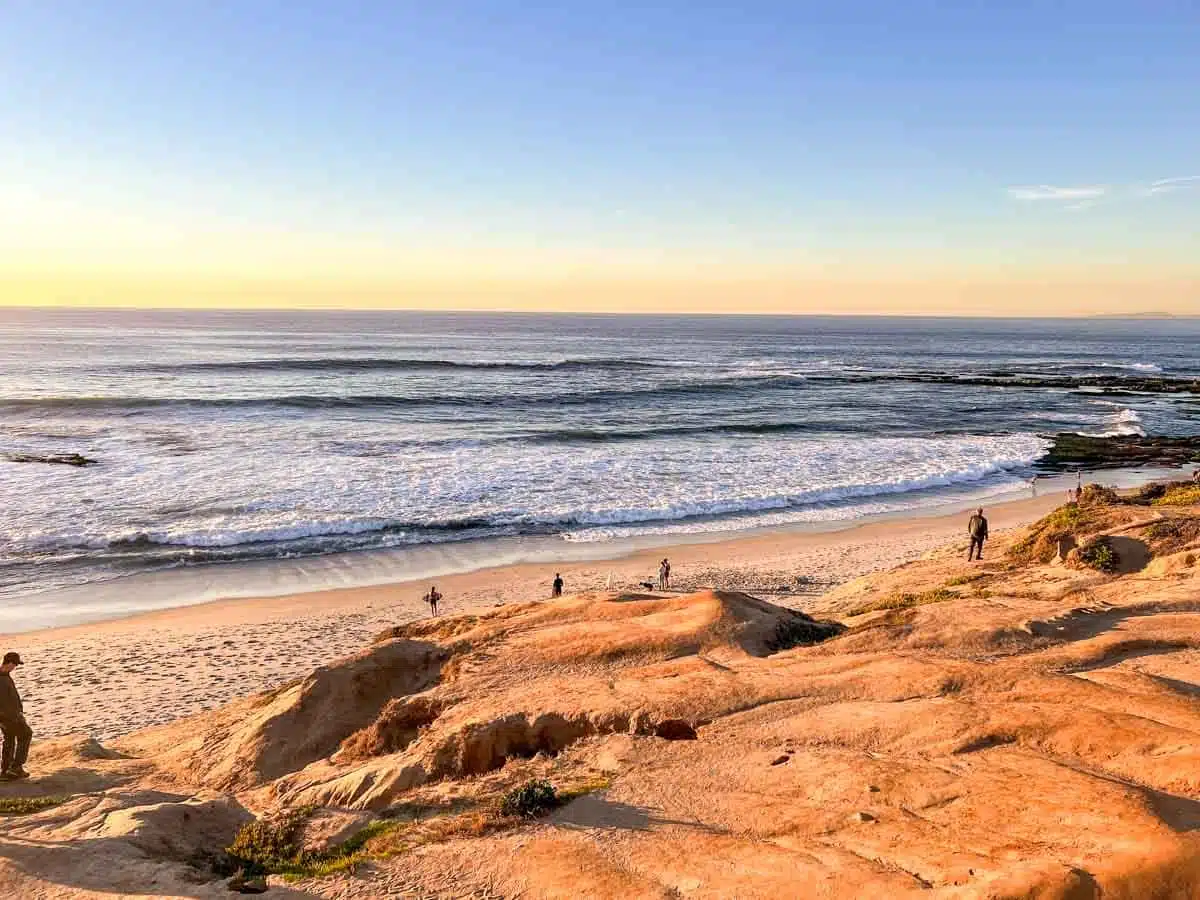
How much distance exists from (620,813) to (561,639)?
15.8 ft

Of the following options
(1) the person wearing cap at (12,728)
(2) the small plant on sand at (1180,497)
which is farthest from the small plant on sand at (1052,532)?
(1) the person wearing cap at (12,728)

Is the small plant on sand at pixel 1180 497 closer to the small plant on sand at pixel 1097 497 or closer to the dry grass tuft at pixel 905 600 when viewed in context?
the small plant on sand at pixel 1097 497

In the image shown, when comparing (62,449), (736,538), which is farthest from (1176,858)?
(62,449)

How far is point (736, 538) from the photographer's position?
28250 mm

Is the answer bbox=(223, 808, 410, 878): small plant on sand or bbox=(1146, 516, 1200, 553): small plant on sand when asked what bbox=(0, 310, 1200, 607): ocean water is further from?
bbox=(223, 808, 410, 878): small plant on sand

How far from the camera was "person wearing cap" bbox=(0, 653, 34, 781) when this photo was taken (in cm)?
998

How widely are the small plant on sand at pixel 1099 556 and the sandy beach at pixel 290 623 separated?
5897 millimetres

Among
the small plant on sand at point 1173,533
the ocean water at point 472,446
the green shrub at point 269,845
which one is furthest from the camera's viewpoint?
the ocean water at point 472,446

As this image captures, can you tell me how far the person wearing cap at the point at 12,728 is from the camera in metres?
9.98

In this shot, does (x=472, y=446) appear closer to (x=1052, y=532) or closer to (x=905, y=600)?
(x=1052, y=532)

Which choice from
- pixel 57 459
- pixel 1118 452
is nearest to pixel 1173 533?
pixel 1118 452

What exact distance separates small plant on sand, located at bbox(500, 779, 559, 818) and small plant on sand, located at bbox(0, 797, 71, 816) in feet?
17.7

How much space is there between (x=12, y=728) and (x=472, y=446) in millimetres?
33117

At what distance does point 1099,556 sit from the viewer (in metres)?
15.7
